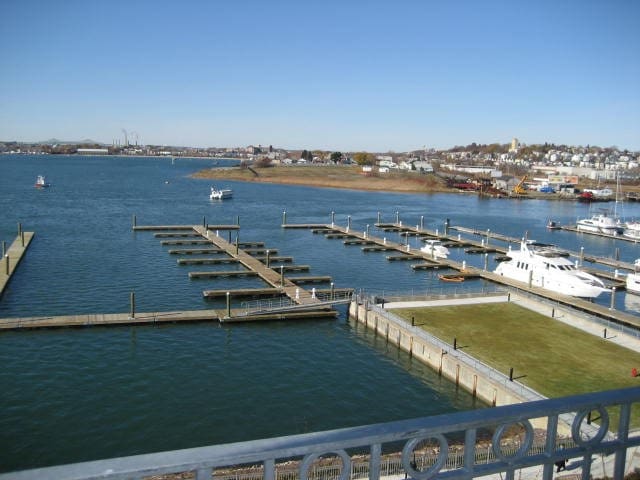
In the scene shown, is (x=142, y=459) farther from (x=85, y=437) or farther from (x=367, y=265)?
(x=367, y=265)

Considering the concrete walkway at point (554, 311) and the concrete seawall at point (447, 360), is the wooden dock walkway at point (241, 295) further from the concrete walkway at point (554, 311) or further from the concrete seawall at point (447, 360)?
the concrete walkway at point (554, 311)

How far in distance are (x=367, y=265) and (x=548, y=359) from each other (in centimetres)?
2889


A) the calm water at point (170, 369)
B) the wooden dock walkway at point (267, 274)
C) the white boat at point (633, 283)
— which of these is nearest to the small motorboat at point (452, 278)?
the calm water at point (170, 369)

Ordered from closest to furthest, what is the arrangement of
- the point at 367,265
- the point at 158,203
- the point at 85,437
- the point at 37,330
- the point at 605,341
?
the point at 85,437, the point at 605,341, the point at 37,330, the point at 367,265, the point at 158,203

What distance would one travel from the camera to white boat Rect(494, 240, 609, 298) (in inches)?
1657

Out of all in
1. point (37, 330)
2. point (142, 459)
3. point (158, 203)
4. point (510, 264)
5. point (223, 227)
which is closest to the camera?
point (142, 459)

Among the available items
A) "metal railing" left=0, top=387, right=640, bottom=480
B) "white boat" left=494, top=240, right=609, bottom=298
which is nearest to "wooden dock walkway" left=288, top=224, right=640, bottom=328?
"white boat" left=494, top=240, right=609, bottom=298

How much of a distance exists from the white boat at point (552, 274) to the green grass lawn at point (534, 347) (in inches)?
328

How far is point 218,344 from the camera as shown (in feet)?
105

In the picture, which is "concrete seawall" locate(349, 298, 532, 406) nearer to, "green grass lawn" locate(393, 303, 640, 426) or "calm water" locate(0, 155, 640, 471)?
"calm water" locate(0, 155, 640, 471)

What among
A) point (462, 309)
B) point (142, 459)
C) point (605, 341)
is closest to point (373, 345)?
point (462, 309)

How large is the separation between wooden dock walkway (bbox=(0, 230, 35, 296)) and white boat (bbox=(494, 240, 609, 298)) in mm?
39353

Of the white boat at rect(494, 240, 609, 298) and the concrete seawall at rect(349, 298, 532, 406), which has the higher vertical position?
the white boat at rect(494, 240, 609, 298)

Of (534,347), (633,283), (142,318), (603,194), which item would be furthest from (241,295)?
(603,194)
